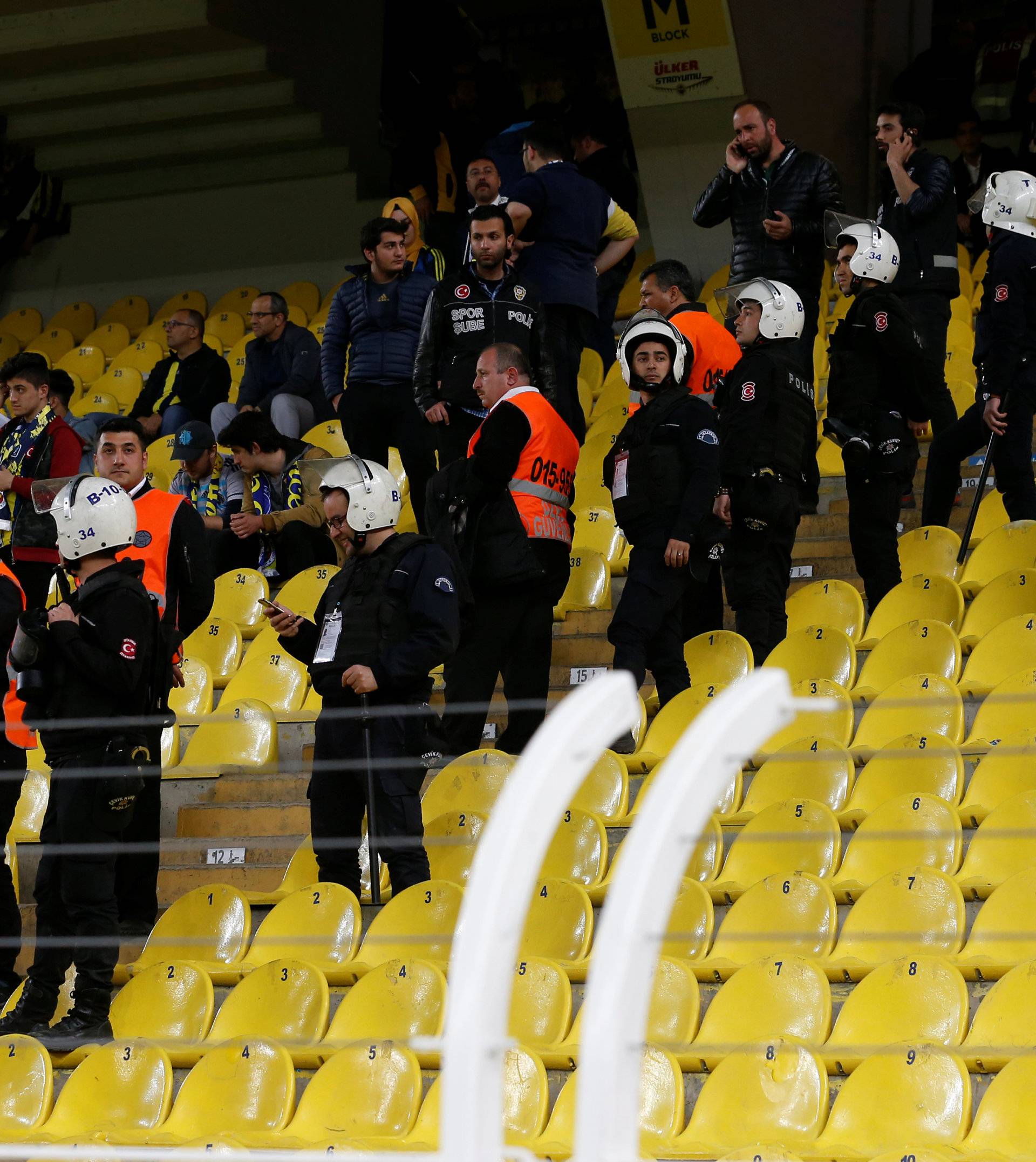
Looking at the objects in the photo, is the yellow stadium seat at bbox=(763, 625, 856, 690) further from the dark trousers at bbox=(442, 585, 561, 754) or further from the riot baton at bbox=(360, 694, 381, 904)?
the riot baton at bbox=(360, 694, 381, 904)

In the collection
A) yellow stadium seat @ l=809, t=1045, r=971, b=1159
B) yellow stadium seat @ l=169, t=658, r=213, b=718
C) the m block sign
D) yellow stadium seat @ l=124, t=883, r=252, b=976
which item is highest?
the m block sign

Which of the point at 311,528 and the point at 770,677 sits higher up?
the point at 770,677

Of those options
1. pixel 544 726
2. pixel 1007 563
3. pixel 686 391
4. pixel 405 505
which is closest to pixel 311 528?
pixel 405 505

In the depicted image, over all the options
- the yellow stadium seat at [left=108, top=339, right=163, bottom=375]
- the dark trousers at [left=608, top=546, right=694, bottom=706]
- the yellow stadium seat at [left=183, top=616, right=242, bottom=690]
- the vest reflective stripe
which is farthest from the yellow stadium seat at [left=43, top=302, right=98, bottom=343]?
the dark trousers at [left=608, top=546, right=694, bottom=706]

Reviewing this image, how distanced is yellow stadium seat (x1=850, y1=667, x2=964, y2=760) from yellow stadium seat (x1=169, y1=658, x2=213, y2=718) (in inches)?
103

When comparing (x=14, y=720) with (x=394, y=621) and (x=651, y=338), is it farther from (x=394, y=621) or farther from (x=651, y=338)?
(x=651, y=338)

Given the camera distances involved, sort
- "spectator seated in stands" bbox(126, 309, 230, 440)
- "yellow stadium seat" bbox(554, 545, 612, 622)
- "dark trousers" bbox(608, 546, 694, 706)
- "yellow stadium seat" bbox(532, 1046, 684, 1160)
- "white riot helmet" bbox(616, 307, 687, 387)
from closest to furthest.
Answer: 1. "yellow stadium seat" bbox(532, 1046, 684, 1160)
2. "dark trousers" bbox(608, 546, 694, 706)
3. "white riot helmet" bbox(616, 307, 687, 387)
4. "yellow stadium seat" bbox(554, 545, 612, 622)
5. "spectator seated in stands" bbox(126, 309, 230, 440)

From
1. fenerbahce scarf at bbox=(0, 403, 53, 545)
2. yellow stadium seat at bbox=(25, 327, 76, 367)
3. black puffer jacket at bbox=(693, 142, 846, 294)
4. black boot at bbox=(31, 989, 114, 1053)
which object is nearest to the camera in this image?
black boot at bbox=(31, 989, 114, 1053)

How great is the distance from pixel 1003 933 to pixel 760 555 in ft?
7.59

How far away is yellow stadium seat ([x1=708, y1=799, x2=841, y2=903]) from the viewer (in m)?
4.97

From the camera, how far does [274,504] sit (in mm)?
7926

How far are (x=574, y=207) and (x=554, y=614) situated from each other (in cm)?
184

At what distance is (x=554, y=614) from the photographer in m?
7.07

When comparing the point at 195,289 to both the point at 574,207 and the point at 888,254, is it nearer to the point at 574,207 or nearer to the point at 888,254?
the point at 574,207
